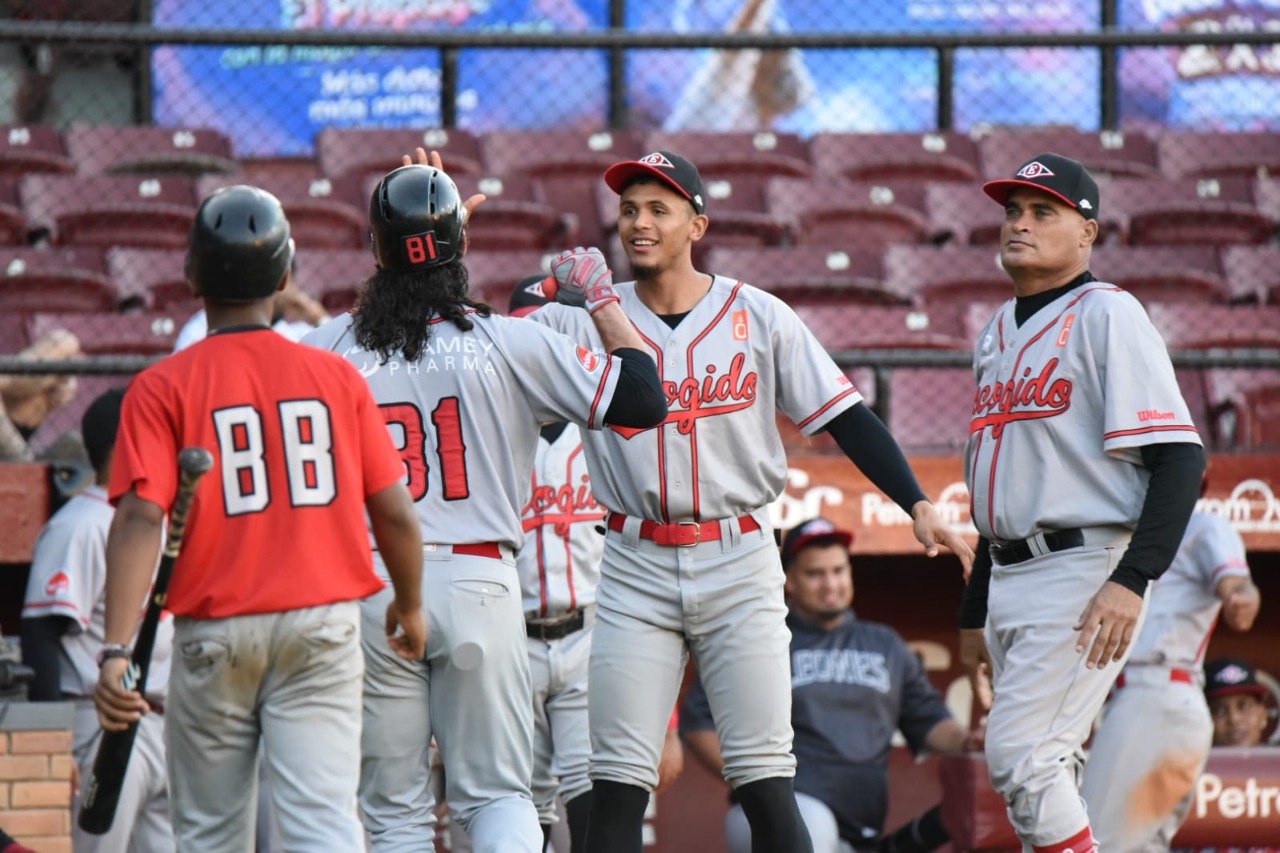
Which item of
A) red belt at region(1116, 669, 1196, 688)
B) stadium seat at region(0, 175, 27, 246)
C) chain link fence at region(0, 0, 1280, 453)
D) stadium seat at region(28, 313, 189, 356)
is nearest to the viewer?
red belt at region(1116, 669, 1196, 688)

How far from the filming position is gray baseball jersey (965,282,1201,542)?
4.12 metres

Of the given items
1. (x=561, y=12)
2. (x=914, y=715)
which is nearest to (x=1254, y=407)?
(x=914, y=715)

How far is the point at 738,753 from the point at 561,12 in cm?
828

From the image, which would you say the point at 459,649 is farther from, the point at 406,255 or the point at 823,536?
the point at 823,536

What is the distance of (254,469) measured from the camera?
336 centimetres

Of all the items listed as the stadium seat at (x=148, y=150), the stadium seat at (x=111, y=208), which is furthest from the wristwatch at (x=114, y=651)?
the stadium seat at (x=148, y=150)

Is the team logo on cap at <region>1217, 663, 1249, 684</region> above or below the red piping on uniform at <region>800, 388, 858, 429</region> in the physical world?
below

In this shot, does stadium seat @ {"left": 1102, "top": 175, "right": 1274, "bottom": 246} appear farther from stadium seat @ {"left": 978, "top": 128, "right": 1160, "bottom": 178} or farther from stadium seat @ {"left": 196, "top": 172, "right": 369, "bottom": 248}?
stadium seat @ {"left": 196, "top": 172, "right": 369, "bottom": 248}

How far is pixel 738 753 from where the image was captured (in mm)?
4164

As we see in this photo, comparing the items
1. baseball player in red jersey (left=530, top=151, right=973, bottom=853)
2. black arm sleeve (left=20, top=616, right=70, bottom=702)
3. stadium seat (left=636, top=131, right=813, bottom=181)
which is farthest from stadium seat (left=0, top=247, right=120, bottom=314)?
baseball player in red jersey (left=530, top=151, right=973, bottom=853)

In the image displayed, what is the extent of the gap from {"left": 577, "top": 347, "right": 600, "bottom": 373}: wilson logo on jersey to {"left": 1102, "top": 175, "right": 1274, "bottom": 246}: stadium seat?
6.21 metres

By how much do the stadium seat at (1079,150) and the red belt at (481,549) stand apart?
22.5 ft

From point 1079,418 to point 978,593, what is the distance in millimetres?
609

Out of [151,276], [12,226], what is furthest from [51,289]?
[12,226]
